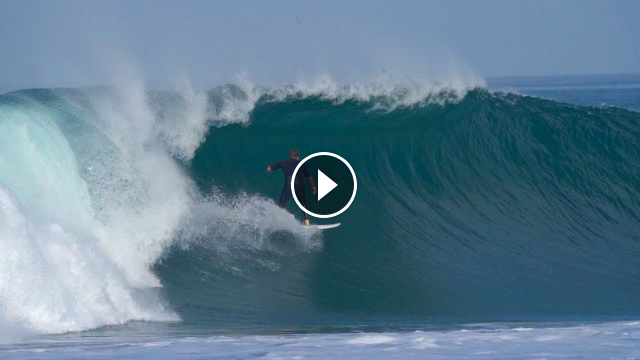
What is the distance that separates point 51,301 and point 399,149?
754 cm

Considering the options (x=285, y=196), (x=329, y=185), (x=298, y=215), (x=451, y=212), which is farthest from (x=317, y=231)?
(x=451, y=212)

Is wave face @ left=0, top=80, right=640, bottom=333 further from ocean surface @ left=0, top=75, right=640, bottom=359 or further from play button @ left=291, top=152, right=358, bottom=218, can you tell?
play button @ left=291, top=152, right=358, bottom=218

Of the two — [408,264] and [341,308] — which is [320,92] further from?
[341,308]

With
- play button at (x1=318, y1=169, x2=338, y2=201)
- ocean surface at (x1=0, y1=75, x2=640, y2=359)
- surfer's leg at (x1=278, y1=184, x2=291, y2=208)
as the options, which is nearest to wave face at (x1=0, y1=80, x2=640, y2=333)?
ocean surface at (x1=0, y1=75, x2=640, y2=359)

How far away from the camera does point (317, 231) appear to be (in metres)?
10.1

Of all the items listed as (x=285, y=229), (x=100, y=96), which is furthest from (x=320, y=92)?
(x=285, y=229)

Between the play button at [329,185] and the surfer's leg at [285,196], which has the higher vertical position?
the play button at [329,185]

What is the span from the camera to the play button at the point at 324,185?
10.4 metres

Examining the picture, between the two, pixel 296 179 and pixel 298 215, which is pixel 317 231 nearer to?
pixel 298 215

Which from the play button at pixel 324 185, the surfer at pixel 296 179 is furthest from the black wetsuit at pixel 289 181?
the play button at pixel 324 185

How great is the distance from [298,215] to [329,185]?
2.86ft

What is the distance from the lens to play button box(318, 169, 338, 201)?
34.1ft

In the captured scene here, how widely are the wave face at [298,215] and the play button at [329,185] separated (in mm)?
206

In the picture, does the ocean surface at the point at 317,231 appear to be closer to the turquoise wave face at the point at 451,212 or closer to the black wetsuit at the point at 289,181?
the turquoise wave face at the point at 451,212
